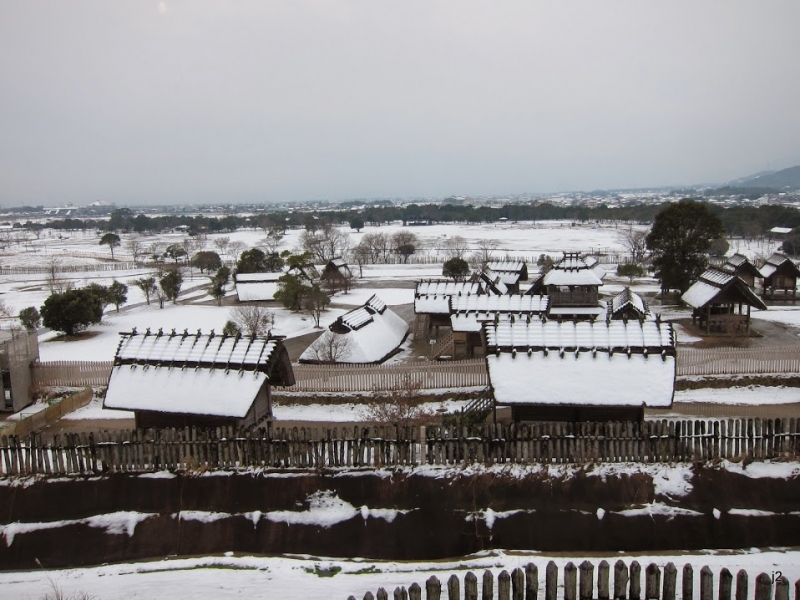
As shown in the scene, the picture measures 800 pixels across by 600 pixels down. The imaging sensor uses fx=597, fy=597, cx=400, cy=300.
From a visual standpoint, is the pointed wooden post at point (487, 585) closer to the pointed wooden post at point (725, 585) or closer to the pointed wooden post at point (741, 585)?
the pointed wooden post at point (725, 585)

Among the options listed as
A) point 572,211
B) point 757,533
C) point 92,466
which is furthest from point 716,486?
point 572,211

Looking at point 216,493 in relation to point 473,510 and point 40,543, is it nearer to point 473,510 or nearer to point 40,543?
point 40,543

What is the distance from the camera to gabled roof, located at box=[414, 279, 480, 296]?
2839 cm

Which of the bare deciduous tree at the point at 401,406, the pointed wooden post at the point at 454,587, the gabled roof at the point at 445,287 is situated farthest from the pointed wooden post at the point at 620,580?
the gabled roof at the point at 445,287

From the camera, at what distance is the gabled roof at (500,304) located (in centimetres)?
2392

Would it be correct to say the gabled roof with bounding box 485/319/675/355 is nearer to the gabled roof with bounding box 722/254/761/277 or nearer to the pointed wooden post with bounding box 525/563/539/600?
the pointed wooden post with bounding box 525/563/539/600

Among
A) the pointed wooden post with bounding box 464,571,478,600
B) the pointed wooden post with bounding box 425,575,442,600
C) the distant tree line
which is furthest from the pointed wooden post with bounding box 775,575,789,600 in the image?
the distant tree line

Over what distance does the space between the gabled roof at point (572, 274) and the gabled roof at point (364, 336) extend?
8660 mm

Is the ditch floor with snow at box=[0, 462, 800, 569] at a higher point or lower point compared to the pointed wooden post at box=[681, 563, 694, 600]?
lower

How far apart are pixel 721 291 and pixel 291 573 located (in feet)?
76.1

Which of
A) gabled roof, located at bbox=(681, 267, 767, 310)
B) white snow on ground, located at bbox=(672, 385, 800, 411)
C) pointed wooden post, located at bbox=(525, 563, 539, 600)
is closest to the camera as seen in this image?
pointed wooden post, located at bbox=(525, 563, 539, 600)

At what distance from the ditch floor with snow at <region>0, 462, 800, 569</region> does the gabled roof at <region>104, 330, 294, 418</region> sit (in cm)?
203

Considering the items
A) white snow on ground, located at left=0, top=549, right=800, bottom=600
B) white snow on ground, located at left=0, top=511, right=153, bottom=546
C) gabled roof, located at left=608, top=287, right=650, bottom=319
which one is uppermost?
gabled roof, located at left=608, top=287, right=650, bottom=319

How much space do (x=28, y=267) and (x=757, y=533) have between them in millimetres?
71847
